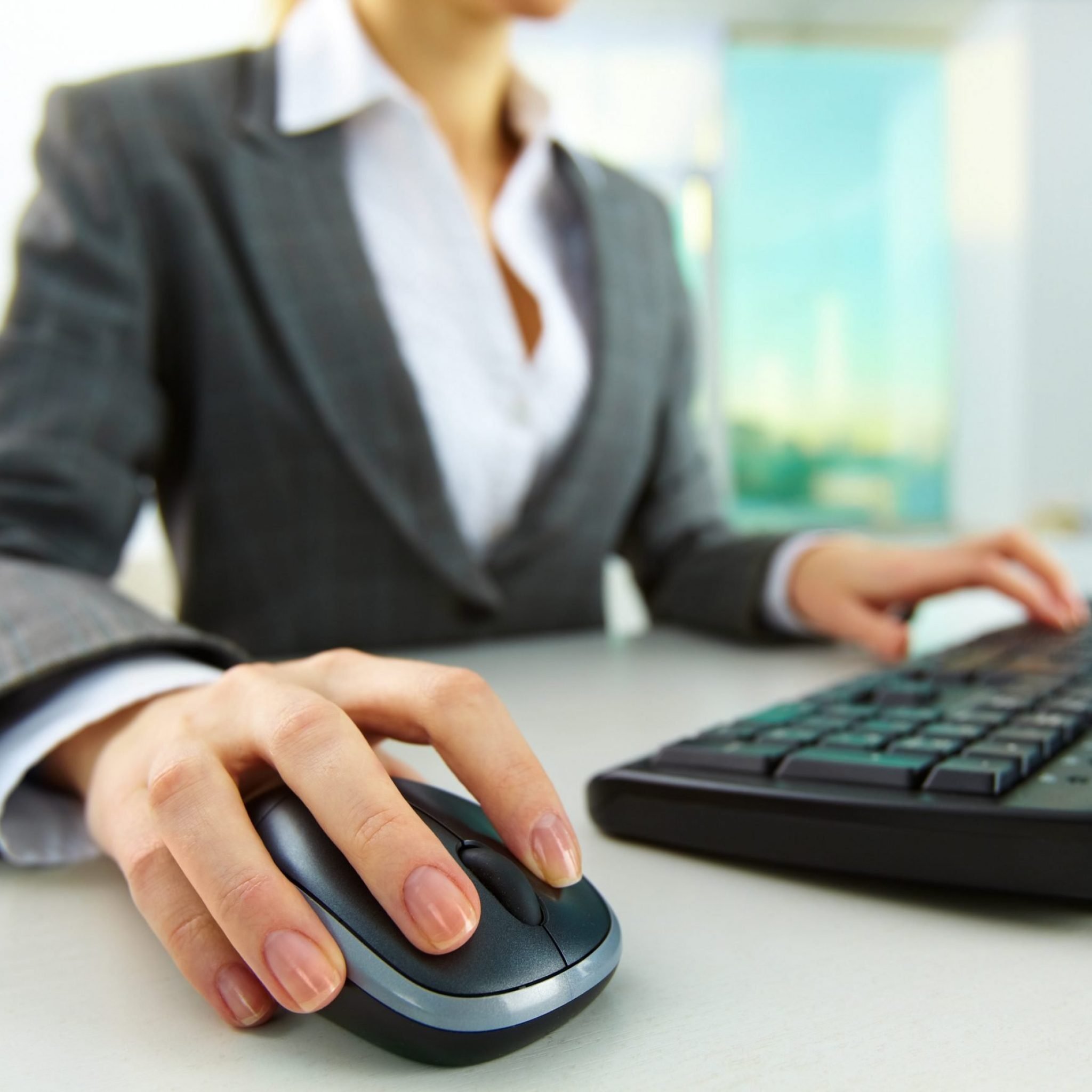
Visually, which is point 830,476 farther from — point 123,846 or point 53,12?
point 123,846

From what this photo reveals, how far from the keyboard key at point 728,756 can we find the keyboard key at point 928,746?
1.3 inches

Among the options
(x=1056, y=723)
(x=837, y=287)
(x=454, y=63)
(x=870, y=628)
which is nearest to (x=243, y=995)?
(x=1056, y=723)

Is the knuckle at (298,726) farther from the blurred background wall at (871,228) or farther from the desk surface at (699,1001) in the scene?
the blurred background wall at (871,228)

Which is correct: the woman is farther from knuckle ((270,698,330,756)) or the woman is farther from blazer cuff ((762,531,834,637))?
knuckle ((270,698,330,756))

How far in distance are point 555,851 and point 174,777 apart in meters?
0.09

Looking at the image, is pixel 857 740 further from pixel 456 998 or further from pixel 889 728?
pixel 456 998

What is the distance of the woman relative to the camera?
2.01ft

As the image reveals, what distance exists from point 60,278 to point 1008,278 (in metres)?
2.88

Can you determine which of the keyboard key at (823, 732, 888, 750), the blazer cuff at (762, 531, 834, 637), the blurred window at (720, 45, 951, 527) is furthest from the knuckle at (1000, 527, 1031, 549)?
the blurred window at (720, 45, 951, 527)

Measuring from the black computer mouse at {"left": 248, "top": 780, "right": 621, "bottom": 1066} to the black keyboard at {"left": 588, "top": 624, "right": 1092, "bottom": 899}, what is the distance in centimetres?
8

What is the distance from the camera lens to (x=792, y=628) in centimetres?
75

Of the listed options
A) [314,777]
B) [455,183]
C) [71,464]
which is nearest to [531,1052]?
[314,777]

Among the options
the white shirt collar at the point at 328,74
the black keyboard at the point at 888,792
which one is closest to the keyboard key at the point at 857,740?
the black keyboard at the point at 888,792

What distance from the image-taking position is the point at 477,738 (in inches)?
10.0
